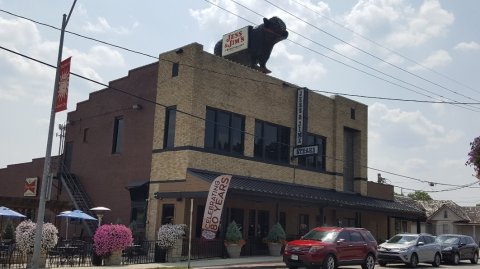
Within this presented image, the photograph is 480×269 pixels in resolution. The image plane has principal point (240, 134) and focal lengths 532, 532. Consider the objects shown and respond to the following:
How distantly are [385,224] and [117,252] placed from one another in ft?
79.8

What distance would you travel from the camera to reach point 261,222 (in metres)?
28.6

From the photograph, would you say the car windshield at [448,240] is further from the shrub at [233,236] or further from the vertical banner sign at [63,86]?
the vertical banner sign at [63,86]

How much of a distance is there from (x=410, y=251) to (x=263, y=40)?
52.7ft

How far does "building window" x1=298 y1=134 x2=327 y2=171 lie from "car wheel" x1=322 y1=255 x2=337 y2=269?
12.5m

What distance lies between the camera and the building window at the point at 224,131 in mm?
26484

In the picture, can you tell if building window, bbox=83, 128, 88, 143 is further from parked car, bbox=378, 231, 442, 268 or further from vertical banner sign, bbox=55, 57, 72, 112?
parked car, bbox=378, 231, 442, 268

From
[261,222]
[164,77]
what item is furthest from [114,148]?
[261,222]

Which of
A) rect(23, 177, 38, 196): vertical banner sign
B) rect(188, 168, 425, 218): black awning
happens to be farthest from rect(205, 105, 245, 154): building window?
rect(23, 177, 38, 196): vertical banner sign

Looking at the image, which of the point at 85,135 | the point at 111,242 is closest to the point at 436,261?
the point at 111,242

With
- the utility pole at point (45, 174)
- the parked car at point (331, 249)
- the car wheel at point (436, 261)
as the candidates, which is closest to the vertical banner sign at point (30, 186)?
the utility pole at point (45, 174)

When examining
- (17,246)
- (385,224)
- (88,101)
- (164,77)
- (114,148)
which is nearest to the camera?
(17,246)

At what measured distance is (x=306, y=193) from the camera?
28.7 m

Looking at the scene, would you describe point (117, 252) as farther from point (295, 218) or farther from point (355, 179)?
point (355, 179)

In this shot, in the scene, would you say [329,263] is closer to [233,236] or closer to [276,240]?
[233,236]
